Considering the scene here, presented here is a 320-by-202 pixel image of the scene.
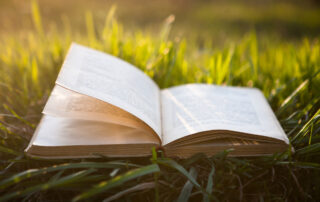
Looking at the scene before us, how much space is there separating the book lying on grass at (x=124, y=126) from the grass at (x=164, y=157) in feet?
0.18

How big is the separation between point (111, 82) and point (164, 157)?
0.37 m

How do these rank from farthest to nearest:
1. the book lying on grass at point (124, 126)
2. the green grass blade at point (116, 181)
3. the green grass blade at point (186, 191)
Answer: the book lying on grass at point (124, 126), the green grass blade at point (186, 191), the green grass blade at point (116, 181)

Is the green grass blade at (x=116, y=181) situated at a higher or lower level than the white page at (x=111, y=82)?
lower

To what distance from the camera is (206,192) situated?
2.85ft

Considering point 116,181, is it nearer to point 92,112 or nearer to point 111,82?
point 92,112

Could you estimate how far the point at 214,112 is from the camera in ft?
3.83

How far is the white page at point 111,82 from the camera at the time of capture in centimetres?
99

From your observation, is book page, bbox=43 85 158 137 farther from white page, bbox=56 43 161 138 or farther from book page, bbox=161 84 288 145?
book page, bbox=161 84 288 145

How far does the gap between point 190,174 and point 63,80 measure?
21.4 inches

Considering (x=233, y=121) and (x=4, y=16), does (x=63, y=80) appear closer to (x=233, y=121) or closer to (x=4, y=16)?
(x=233, y=121)

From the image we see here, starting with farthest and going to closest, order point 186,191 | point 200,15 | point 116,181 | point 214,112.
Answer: point 200,15 → point 214,112 → point 186,191 → point 116,181

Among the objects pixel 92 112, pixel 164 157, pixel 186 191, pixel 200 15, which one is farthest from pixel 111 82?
pixel 200 15

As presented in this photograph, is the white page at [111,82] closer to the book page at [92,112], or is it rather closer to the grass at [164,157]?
the book page at [92,112]

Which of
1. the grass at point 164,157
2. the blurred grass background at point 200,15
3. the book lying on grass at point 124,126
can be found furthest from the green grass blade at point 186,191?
the blurred grass background at point 200,15
